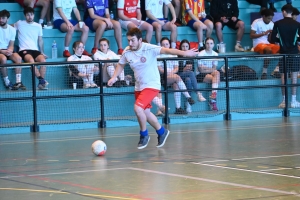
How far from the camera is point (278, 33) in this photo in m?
18.7

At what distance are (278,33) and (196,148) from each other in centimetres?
786

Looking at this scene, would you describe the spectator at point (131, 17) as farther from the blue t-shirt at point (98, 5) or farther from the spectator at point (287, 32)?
the spectator at point (287, 32)

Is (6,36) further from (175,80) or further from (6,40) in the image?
(175,80)

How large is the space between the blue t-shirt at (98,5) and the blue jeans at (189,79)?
3179mm

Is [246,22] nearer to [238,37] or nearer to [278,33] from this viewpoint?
[238,37]

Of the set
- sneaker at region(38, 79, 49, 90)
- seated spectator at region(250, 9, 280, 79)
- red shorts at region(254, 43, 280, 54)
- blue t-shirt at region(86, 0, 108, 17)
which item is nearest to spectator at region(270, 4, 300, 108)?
red shorts at region(254, 43, 280, 54)

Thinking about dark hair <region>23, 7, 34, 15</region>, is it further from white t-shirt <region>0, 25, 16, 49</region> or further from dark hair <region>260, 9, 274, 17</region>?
dark hair <region>260, 9, 274, 17</region>

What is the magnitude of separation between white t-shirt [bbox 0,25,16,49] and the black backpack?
5.44 metres

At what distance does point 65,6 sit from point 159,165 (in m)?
9.56

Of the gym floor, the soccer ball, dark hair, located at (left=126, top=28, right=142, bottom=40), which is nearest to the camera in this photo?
the gym floor

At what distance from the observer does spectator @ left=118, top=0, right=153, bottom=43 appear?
62.2ft

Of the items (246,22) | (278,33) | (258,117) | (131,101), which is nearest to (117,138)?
(131,101)

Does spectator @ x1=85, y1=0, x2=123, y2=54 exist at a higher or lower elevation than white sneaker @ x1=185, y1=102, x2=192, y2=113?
higher

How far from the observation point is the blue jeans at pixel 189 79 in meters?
17.1
